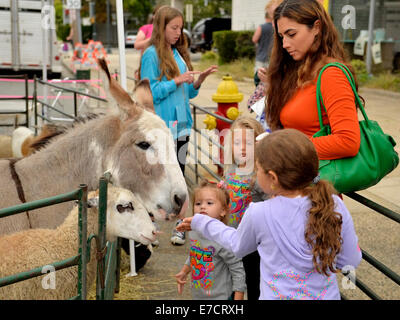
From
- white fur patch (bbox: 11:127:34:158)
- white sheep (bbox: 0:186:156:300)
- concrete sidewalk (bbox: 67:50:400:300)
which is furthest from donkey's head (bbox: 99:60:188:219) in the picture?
white fur patch (bbox: 11:127:34:158)

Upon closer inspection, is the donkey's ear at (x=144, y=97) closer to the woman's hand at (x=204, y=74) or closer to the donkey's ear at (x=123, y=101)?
the donkey's ear at (x=123, y=101)

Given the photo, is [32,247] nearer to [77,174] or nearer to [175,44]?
→ [77,174]

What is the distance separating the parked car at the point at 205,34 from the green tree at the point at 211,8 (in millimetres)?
13493

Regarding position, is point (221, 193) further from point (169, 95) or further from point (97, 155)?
point (169, 95)

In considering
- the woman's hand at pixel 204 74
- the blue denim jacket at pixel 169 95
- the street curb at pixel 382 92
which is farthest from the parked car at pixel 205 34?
the blue denim jacket at pixel 169 95

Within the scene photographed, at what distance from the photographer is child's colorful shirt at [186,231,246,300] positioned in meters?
3.15

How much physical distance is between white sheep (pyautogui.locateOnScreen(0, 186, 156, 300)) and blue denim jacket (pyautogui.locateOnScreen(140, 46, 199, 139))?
1.81 m

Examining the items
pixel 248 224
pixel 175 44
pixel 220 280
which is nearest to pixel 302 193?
pixel 248 224

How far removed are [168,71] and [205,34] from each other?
107ft

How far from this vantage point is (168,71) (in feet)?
15.7

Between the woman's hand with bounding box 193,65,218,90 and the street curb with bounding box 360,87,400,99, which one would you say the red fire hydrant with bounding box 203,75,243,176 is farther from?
the street curb with bounding box 360,87,400,99

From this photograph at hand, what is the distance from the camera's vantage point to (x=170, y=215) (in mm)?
3027

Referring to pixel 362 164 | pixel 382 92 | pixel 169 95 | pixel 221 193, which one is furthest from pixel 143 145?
pixel 382 92

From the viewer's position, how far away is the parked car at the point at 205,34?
3612 centimetres
